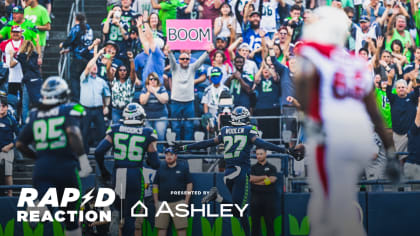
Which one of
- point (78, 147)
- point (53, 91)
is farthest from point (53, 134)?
point (53, 91)

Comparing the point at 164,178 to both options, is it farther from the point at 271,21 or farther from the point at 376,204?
the point at 271,21

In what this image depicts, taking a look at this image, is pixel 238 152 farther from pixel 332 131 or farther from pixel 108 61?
pixel 332 131

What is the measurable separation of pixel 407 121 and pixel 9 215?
7.43 meters

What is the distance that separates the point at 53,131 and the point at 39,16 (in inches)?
278

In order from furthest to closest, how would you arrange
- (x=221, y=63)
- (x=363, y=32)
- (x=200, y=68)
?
1. (x=363, y=32)
2. (x=200, y=68)
3. (x=221, y=63)

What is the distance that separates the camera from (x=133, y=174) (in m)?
11.7

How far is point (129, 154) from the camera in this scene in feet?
38.0

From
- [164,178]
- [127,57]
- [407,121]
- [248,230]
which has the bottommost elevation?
[248,230]

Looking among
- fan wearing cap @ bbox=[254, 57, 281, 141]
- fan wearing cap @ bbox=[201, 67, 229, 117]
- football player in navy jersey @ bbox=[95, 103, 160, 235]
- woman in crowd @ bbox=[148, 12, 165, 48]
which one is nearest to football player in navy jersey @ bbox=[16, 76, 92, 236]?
football player in navy jersey @ bbox=[95, 103, 160, 235]

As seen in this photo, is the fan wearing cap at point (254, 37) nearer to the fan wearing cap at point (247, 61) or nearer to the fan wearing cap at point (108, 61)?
the fan wearing cap at point (247, 61)

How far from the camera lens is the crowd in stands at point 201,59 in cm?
1417

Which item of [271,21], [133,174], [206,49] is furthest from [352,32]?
[133,174]

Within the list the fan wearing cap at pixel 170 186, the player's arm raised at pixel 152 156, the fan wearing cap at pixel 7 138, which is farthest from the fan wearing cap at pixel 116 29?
the player's arm raised at pixel 152 156

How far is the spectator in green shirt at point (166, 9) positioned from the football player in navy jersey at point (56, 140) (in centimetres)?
686
